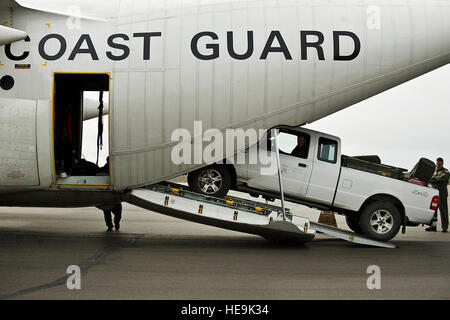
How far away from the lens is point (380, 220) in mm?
10945

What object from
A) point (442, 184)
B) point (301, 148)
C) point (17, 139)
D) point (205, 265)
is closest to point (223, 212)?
point (205, 265)

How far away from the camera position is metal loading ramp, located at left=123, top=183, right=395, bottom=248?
10094 mm

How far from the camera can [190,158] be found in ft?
33.0

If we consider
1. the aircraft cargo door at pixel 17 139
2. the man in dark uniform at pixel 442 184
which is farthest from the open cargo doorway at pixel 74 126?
the man in dark uniform at pixel 442 184

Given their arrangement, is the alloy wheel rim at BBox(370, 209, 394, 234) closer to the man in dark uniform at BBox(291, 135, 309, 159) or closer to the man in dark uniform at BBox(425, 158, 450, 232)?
the man in dark uniform at BBox(291, 135, 309, 159)

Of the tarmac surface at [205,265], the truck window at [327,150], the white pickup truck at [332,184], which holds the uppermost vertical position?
the truck window at [327,150]

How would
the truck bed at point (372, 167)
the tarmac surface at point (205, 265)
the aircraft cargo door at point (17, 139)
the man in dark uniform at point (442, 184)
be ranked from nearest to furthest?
the tarmac surface at point (205, 265) < the aircraft cargo door at point (17, 139) < the truck bed at point (372, 167) < the man in dark uniform at point (442, 184)

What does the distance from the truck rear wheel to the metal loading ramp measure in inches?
8.0

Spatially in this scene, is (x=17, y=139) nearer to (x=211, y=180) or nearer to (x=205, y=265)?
(x=211, y=180)

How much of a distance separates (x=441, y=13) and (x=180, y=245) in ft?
25.6

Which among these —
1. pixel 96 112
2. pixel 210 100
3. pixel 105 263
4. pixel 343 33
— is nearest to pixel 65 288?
pixel 105 263

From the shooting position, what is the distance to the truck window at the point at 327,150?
10906mm

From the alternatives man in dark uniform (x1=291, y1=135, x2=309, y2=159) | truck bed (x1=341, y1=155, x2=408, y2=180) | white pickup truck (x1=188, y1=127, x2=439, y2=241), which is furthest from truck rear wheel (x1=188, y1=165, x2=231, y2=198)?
truck bed (x1=341, y1=155, x2=408, y2=180)

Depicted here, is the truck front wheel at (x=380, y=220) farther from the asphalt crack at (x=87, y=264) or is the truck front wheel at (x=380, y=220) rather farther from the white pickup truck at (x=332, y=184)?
the asphalt crack at (x=87, y=264)
